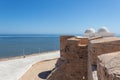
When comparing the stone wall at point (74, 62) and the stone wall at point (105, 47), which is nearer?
the stone wall at point (105, 47)

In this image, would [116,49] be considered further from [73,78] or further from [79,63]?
[73,78]

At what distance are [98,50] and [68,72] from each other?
360 centimetres

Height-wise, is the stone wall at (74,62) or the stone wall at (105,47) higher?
the stone wall at (105,47)

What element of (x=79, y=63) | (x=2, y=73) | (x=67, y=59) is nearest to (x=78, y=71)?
(x=79, y=63)

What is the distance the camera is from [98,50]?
11.1 ft

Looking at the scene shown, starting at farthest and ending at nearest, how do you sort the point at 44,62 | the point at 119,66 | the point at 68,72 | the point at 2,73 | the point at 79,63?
the point at 44,62 < the point at 2,73 < the point at 68,72 < the point at 79,63 < the point at 119,66

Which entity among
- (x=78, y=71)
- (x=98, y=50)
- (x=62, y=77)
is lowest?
(x=62, y=77)

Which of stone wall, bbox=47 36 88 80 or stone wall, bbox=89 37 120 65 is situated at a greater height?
stone wall, bbox=89 37 120 65

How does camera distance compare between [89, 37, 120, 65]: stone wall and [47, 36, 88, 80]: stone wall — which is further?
[47, 36, 88, 80]: stone wall

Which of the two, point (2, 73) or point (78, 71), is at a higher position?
point (78, 71)

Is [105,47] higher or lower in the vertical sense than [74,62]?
higher

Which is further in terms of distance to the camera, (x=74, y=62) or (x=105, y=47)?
(x=74, y=62)

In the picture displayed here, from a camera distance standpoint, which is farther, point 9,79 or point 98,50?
point 9,79

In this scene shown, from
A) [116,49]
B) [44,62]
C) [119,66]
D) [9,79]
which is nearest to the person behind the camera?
[119,66]
